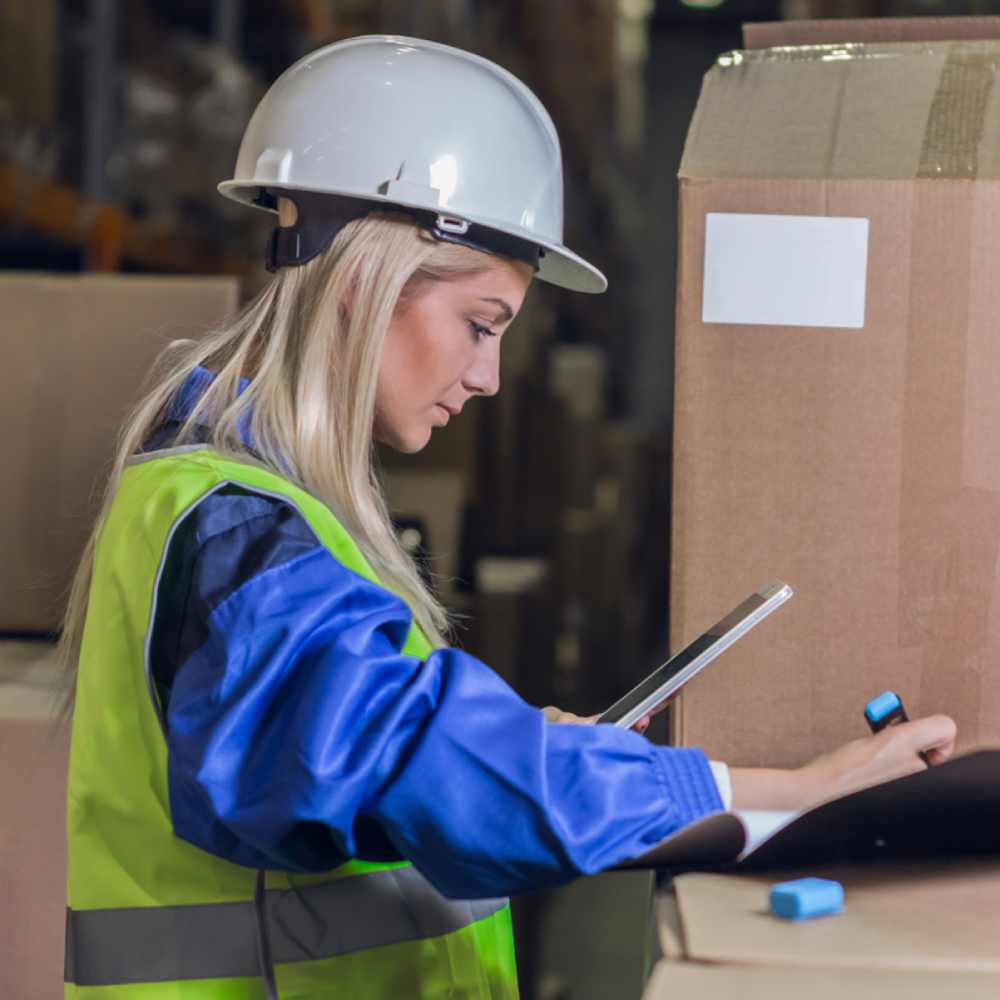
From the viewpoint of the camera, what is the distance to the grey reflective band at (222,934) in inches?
42.4

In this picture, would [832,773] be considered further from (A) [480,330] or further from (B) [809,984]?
(A) [480,330]

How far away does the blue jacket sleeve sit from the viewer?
2.94 ft

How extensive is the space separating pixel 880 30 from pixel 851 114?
0.14 metres

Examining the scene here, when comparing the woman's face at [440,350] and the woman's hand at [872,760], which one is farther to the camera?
the woman's face at [440,350]

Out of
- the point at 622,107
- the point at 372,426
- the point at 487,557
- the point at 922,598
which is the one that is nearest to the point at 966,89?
the point at 922,598

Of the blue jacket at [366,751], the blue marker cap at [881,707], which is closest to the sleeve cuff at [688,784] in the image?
the blue jacket at [366,751]

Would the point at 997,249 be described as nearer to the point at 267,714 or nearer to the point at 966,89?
the point at 966,89

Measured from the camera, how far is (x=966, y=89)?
1285 millimetres

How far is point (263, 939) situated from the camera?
3.50 feet

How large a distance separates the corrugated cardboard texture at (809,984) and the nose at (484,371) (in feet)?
1.82

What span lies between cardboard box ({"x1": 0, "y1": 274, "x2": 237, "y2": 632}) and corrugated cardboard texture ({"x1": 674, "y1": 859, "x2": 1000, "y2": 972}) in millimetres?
1006

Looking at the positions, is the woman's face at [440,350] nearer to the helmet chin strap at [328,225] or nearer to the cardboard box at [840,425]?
the helmet chin strap at [328,225]

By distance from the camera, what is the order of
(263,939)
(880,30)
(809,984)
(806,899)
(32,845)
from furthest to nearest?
(32,845), (880,30), (263,939), (806,899), (809,984)

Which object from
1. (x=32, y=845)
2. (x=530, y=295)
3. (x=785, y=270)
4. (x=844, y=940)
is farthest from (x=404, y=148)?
(x=530, y=295)
